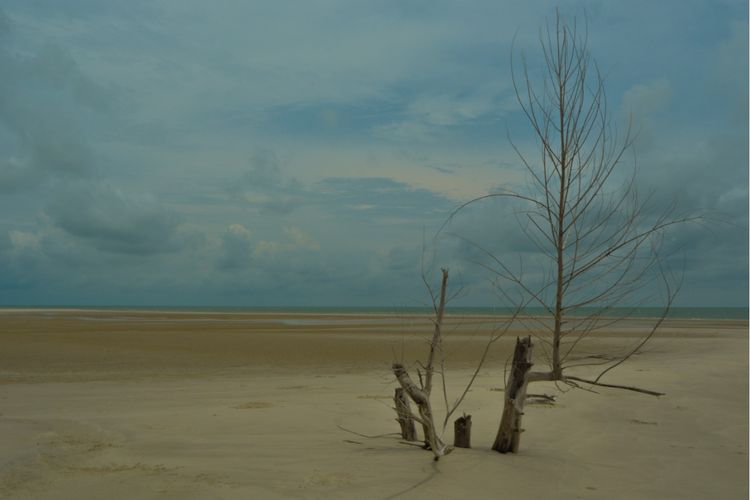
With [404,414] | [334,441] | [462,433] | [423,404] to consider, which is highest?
[423,404]

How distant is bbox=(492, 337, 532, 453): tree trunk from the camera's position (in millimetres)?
6746

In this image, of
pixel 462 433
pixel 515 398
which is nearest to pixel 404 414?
pixel 462 433

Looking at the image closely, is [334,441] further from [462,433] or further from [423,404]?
[423,404]

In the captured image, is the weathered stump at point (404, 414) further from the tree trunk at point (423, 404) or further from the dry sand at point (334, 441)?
the tree trunk at point (423, 404)

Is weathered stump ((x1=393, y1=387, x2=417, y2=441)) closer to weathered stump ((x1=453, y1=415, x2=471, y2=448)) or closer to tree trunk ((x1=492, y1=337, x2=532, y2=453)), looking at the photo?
weathered stump ((x1=453, y1=415, x2=471, y2=448))

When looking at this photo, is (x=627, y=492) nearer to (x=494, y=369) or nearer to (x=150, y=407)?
(x=150, y=407)

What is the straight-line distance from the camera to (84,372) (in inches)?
714

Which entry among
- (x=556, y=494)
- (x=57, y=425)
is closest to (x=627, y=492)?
(x=556, y=494)

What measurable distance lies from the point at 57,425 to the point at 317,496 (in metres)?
5.22

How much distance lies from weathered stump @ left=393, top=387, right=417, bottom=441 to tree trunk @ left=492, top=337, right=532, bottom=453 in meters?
0.99

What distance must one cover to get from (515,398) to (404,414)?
4.33 feet

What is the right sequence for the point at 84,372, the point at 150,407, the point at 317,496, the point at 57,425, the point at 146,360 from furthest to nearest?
1. the point at 146,360
2. the point at 84,372
3. the point at 150,407
4. the point at 57,425
5. the point at 317,496

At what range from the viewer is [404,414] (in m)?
7.52

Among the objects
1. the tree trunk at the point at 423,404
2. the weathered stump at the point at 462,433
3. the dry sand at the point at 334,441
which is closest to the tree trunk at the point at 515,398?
the dry sand at the point at 334,441
